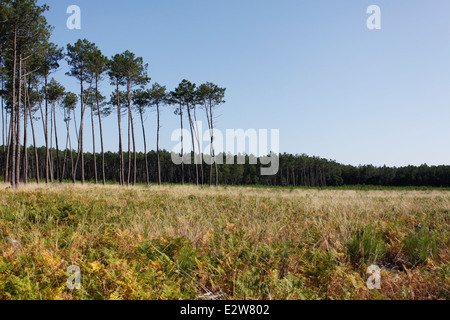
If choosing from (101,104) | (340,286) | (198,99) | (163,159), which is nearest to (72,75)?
(101,104)

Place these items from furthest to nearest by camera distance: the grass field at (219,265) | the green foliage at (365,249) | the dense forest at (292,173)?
1. the dense forest at (292,173)
2. the green foliage at (365,249)
3. the grass field at (219,265)

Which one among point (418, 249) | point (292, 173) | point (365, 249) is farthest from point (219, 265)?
point (292, 173)

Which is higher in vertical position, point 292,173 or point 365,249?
point 365,249

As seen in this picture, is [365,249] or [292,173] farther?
[292,173]

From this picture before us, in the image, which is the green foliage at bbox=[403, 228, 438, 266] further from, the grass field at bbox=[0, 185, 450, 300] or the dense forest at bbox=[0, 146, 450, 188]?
the dense forest at bbox=[0, 146, 450, 188]

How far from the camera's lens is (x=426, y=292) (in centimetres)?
276

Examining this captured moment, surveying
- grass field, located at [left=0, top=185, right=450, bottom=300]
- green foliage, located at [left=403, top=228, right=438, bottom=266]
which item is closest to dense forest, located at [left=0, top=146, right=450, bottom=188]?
grass field, located at [left=0, top=185, right=450, bottom=300]

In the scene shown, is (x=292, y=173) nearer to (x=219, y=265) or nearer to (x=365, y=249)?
(x=365, y=249)

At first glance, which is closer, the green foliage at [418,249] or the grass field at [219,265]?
the grass field at [219,265]

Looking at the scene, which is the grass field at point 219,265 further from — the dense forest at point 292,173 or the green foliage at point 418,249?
→ the dense forest at point 292,173

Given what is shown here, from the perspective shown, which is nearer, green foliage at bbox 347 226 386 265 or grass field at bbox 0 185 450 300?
grass field at bbox 0 185 450 300

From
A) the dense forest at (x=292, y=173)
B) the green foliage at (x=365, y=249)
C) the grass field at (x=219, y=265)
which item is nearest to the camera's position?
the grass field at (x=219, y=265)

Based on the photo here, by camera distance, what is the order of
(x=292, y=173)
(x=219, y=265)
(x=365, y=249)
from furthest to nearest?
(x=292, y=173) → (x=365, y=249) → (x=219, y=265)

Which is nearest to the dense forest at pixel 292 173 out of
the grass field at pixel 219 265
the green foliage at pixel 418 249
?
the grass field at pixel 219 265
